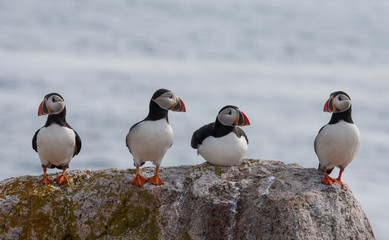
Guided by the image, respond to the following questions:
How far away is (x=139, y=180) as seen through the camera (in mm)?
7918

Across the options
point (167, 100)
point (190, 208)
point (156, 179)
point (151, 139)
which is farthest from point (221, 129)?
point (190, 208)

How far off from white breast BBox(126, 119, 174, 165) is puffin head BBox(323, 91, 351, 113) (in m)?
2.38

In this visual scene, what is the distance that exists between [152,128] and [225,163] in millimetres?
1287

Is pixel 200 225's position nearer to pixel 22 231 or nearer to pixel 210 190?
pixel 210 190

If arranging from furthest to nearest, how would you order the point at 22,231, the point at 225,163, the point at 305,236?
the point at 225,163 < the point at 22,231 < the point at 305,236

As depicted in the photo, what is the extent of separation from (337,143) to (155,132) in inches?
106

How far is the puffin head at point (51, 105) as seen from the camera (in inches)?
312

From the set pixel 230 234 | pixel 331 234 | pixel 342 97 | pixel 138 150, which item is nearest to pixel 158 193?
pixel 138 150

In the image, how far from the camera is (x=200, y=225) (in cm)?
745

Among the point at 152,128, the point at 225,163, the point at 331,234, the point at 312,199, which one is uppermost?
the point at 152,128

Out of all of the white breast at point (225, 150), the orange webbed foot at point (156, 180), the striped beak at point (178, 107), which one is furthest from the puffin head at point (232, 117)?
the orange webbed foot at point (156, 180)

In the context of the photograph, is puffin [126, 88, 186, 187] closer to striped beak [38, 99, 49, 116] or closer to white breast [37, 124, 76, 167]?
white breast [37, 124, 76, 167]

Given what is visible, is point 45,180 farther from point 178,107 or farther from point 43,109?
point 178,107

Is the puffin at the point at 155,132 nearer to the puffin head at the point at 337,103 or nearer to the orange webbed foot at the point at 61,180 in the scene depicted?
the orange webbed foot at the point at 61,180
